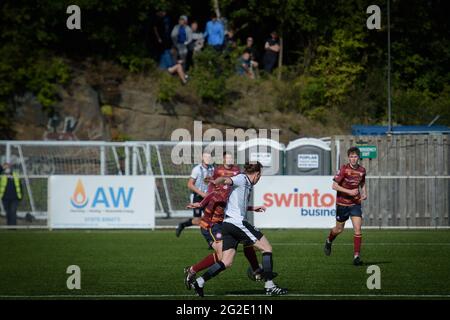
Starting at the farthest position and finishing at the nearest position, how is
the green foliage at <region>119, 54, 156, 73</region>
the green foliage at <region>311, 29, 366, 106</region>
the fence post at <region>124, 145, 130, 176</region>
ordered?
the green foliage at <region>311, 29, 366, 106</region>
the green foliage at <region>119, 54, 156, 73</region>
the fence post at <region>124, 145, 130, 176</region>

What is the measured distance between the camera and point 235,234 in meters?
12.4

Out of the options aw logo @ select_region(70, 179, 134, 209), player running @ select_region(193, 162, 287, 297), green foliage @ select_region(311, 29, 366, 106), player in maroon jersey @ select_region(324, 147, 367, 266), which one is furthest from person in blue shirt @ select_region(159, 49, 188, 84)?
player running @ select_region(193, 162, 287, 297)

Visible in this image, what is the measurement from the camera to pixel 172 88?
1303 inches

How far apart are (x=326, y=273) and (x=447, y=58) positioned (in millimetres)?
21693

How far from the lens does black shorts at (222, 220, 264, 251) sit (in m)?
12.4

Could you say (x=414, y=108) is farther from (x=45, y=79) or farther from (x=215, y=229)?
(x=215, y=229)

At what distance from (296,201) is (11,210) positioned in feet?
26.3

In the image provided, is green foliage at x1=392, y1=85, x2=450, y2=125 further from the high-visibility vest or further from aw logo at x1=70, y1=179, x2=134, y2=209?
the high-visibility vest

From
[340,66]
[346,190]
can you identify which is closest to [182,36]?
[340,66]

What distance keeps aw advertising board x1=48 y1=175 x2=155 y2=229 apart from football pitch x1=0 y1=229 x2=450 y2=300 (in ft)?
3.17

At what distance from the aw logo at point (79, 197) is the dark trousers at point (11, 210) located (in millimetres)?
1894

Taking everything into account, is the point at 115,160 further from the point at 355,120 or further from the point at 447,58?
the point at 447,58
